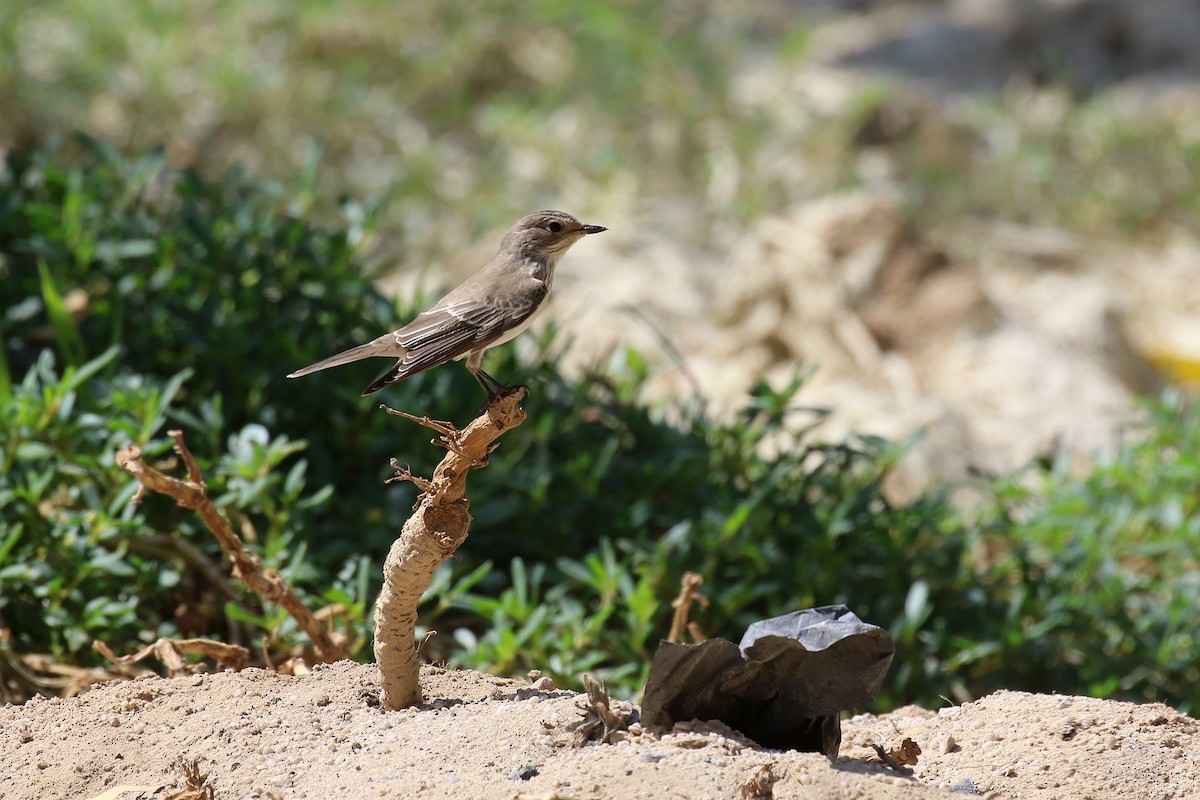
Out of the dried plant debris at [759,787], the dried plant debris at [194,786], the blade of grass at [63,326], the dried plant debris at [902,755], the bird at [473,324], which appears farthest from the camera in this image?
the blade of grass at [63,326]

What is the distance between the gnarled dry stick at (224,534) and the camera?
252cm

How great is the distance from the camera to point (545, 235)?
2.95 m

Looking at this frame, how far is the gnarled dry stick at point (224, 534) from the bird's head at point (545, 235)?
82cm

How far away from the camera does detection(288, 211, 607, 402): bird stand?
2.55 meters

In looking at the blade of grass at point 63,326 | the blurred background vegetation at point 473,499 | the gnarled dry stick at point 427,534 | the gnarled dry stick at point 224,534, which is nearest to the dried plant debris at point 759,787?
the gnarled dry stick at point 427,534

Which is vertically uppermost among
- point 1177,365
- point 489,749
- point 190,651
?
point 489,749

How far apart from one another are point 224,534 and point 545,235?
93cm

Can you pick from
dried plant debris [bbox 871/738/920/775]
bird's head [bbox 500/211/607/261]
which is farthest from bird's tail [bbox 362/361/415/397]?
dried plant debris [bbox 871/738/920/775]

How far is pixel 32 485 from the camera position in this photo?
124 inches

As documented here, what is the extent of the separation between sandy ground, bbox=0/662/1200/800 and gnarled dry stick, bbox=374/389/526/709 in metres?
0.14

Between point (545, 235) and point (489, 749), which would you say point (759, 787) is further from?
point (545, 235)

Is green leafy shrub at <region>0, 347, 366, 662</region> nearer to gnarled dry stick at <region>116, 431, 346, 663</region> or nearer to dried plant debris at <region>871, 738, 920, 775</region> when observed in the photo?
gnarled dry stick at <region>116, 431, 346, 663</region>

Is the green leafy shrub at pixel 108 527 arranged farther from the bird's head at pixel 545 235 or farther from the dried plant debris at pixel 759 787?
the dried plant debris at pixel 759 787

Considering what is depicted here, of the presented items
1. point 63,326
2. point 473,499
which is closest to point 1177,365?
point 473,499
